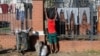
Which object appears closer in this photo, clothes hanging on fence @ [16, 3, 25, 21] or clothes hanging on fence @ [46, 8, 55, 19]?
clothes hanging on fence @ [46, 8, 55, 19]

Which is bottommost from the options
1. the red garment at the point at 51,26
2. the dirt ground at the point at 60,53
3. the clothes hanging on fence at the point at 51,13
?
the dirt ground at the point at 60,53

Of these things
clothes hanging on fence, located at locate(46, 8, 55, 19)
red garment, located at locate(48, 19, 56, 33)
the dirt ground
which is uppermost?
clothes hanging on fence, located at locate(46, 8, 55, 19)

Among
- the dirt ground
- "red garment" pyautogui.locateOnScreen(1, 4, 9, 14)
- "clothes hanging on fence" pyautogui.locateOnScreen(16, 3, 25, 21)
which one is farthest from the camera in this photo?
"red garment" pyautogui.locateOnScreen(1, 4, 9, 14)

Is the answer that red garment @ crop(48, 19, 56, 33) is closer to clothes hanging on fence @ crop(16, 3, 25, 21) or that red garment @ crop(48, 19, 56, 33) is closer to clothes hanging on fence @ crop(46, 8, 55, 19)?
clothes hanging on fence @ crop(46, 8, 55, 19)

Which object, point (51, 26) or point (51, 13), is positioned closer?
point (51, 26)

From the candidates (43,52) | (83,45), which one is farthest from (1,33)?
(83,45)

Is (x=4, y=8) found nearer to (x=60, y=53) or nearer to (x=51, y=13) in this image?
(x=51, y=13)

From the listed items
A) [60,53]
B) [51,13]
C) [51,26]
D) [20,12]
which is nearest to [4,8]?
[20,12]

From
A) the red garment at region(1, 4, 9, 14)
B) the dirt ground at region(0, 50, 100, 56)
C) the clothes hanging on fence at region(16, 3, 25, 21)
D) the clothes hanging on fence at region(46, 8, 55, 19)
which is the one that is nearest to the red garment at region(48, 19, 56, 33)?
the clothes hanging on fence at region(46, 8, 55, 19)

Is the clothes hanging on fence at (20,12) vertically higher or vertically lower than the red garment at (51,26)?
higher

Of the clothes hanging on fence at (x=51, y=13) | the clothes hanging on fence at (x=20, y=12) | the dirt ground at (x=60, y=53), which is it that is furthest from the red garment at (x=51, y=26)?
the clothes hanging on fence at (x=20, y=12)

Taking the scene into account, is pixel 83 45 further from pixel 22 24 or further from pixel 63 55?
pixel 22 24

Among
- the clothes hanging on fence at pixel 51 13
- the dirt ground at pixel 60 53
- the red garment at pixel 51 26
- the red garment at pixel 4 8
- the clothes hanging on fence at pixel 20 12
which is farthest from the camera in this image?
the red garment at pixel 4 8

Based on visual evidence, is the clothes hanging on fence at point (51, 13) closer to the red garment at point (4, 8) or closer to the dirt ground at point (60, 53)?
the dirt ground at point (60, 53)
